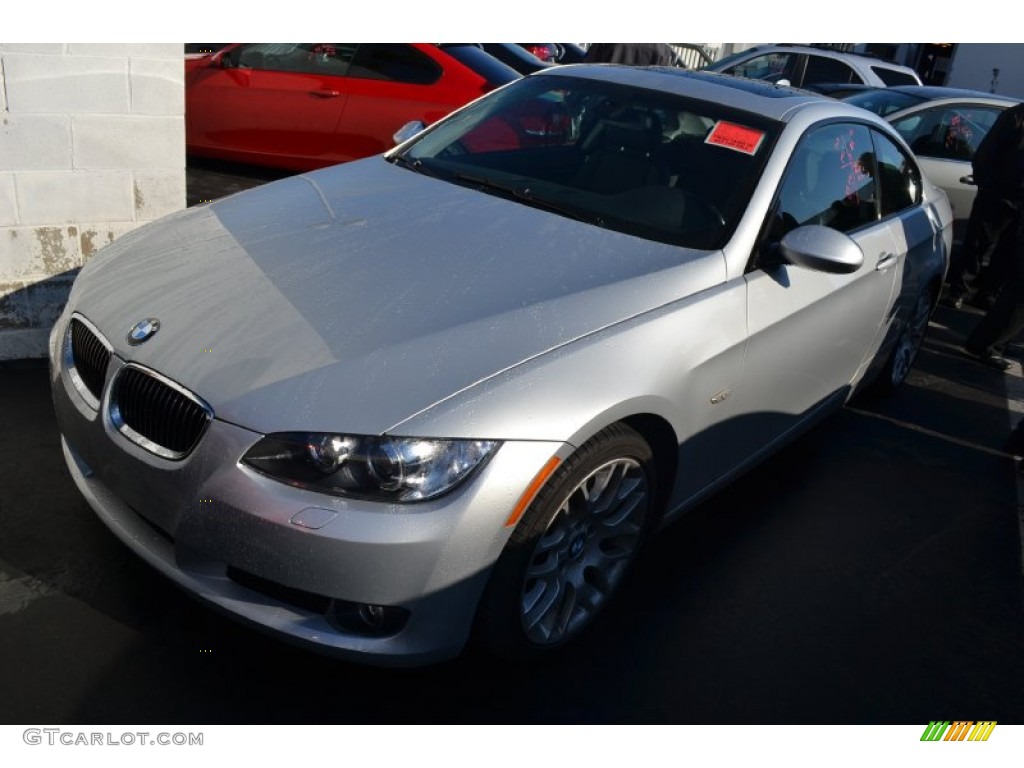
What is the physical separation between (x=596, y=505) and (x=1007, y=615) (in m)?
1.76

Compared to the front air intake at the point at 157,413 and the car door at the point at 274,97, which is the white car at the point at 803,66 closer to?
the car door at the point at 274,97

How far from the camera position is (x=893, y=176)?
4.62 metres

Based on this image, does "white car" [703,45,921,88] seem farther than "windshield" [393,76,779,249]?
Yes

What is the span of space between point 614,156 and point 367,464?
6.09 ft

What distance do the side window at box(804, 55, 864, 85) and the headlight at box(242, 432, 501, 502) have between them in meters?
10.7

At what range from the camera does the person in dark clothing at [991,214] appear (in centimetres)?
684

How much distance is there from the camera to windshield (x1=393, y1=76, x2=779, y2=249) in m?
3.46

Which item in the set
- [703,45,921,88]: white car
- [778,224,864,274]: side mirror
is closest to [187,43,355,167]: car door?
[778,224,864,274]: side mirror

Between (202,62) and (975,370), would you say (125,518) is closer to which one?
(975,370)

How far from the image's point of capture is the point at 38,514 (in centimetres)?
337

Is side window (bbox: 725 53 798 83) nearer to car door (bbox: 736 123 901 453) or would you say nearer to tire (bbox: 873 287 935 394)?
tire (bbox: 873 287 935 394)

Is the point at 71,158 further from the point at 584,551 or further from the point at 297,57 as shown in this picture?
the point at 297,57

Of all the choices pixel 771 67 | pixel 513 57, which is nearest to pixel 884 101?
pixel 513 57
